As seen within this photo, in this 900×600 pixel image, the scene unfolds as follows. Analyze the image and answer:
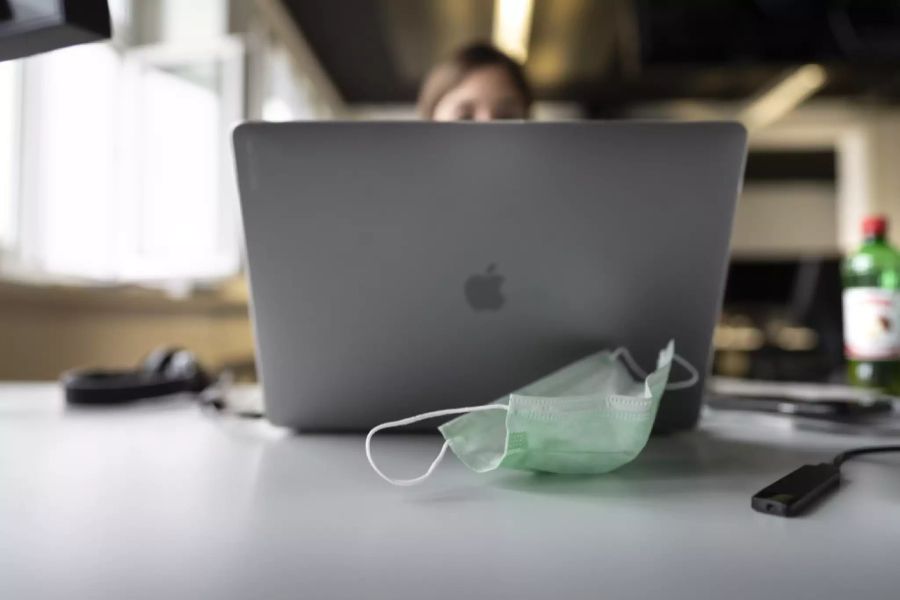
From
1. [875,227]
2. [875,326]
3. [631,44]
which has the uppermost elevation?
[631,44]

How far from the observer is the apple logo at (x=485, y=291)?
1.93 ft

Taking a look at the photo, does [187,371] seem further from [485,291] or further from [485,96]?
[485,96]

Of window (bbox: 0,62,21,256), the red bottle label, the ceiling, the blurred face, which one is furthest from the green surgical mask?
the ceiling

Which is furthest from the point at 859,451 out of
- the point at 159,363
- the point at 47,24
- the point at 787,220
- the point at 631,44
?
the point at 787,220

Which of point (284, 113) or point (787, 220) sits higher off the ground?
point (284, 113)

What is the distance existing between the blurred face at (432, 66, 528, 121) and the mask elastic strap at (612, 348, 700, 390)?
1.12 m

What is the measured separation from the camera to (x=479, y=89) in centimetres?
163

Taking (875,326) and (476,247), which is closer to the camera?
(476,247)

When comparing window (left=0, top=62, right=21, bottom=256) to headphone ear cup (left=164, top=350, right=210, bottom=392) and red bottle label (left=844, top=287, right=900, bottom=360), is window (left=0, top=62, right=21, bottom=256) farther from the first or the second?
red bottle label (left=844, top=287, right=900, bottom=360)

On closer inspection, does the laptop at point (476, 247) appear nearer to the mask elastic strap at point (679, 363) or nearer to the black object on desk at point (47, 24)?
the mask elastic strap at point (679, 363)

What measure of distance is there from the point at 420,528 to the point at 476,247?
0.89ft

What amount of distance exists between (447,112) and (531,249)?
3.72 feet

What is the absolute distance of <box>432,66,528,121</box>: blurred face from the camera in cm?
163

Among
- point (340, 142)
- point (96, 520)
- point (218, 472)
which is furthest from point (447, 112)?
point (96, 520)
